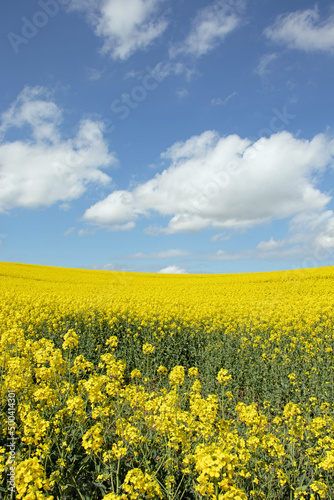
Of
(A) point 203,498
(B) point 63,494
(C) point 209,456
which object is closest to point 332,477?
(A) point 203,498

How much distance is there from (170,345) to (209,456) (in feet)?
23.7

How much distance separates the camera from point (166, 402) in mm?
4141

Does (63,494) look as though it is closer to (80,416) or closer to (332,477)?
(80,416)

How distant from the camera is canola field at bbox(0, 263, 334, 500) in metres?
3.35

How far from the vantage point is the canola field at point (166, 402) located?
3.35 m
